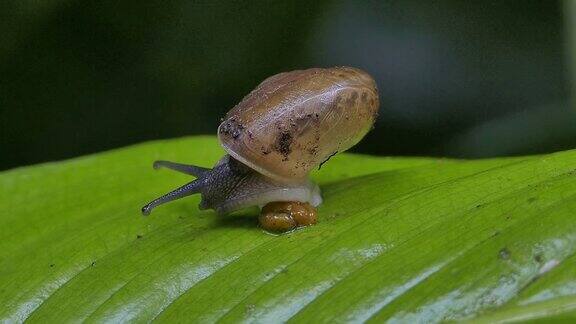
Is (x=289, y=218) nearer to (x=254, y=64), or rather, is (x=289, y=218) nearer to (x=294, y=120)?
(x=294, y=120)

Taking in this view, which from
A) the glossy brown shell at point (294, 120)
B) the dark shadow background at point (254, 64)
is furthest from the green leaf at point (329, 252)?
the dark shadow background at point (254, 64)

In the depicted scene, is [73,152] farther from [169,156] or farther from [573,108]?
[573,108]

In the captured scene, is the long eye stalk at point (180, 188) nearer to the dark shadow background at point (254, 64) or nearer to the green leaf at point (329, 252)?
the green leaf at point (329, 252)

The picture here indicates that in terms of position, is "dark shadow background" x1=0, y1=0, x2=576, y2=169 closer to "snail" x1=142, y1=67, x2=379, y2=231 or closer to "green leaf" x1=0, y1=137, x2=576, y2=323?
"green leaf" x1=0, y1=137, x2=576, y2=323

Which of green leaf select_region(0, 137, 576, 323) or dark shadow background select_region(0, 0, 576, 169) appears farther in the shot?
dark shadow background select_region(0, 0, 576, 169)

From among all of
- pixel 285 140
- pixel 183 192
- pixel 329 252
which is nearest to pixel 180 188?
pixel 183 192

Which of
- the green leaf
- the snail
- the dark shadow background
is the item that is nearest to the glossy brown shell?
the snail

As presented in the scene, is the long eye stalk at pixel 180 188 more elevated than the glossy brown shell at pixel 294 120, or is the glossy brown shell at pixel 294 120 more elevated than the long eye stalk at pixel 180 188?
the glossy brown shell at pixel 294 120
